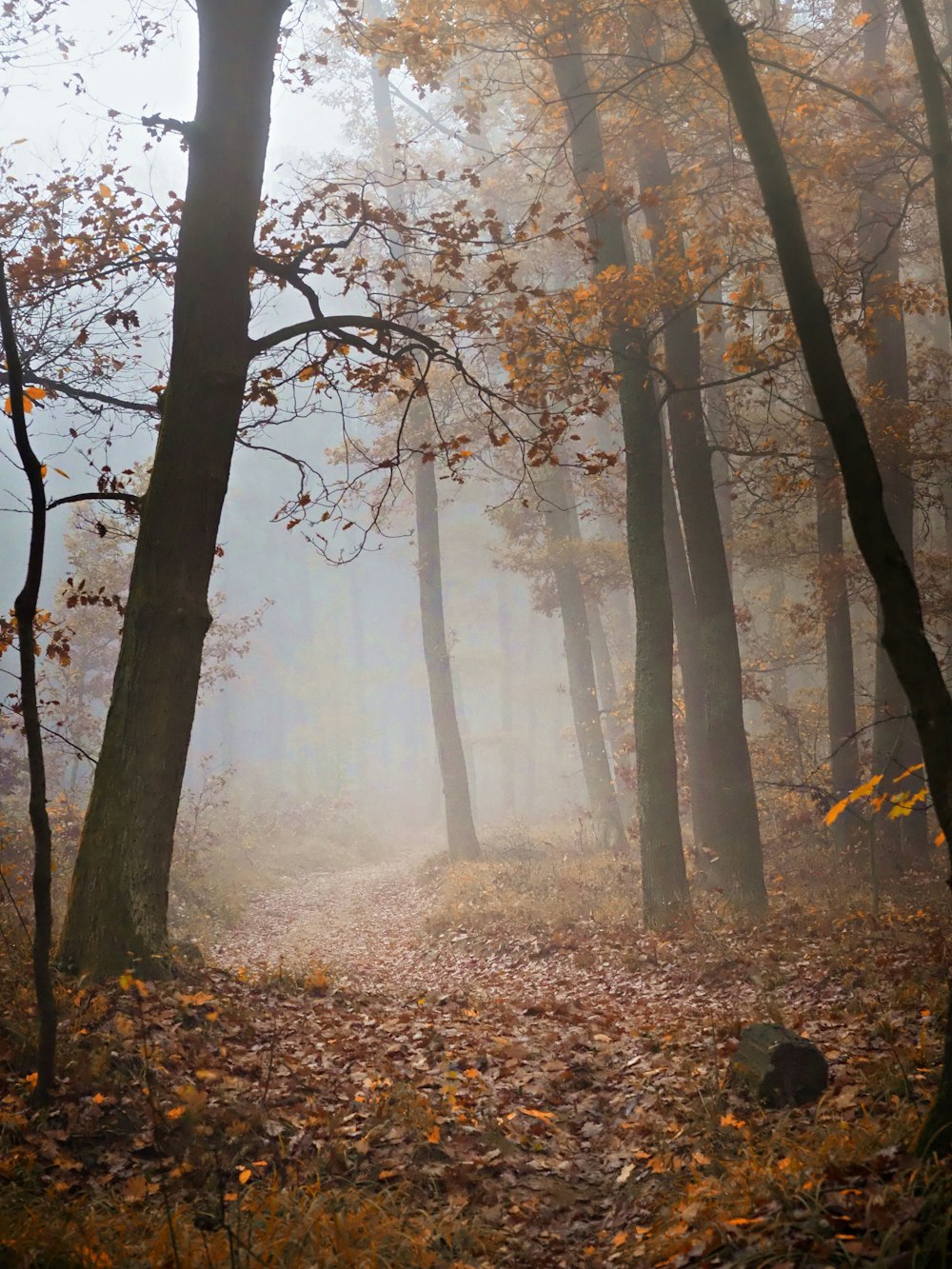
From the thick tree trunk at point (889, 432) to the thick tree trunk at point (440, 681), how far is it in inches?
334

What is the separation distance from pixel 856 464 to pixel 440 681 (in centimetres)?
1463

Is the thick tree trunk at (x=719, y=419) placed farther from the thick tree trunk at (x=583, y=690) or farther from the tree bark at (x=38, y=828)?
the tree bark at (x=38, y=828)

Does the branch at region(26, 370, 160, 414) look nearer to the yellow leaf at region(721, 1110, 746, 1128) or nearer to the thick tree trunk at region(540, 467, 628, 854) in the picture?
the yellow leaf at region(721, 1110, 746, 1128)

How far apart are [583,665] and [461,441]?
10.9 metres

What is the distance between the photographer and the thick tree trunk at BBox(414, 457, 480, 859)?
1789 centimetres

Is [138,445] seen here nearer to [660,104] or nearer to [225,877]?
[225,877]

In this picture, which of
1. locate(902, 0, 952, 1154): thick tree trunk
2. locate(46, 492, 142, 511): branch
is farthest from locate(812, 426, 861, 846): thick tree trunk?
locate(46, 492, 142, 511): branch

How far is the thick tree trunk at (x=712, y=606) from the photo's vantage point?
9680 millimetres

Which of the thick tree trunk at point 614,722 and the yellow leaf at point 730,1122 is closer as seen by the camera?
the yellow leaf at point 730,1122

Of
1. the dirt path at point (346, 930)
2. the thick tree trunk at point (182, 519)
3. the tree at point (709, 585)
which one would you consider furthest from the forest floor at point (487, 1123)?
the dirt path at point (346, 930)

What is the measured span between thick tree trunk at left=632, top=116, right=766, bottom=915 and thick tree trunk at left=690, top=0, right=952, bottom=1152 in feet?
16.0

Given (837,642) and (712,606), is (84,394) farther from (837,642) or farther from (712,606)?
(837,642)

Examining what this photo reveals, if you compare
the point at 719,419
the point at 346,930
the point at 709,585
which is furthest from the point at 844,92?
the point at 346,930

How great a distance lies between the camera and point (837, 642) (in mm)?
13234
